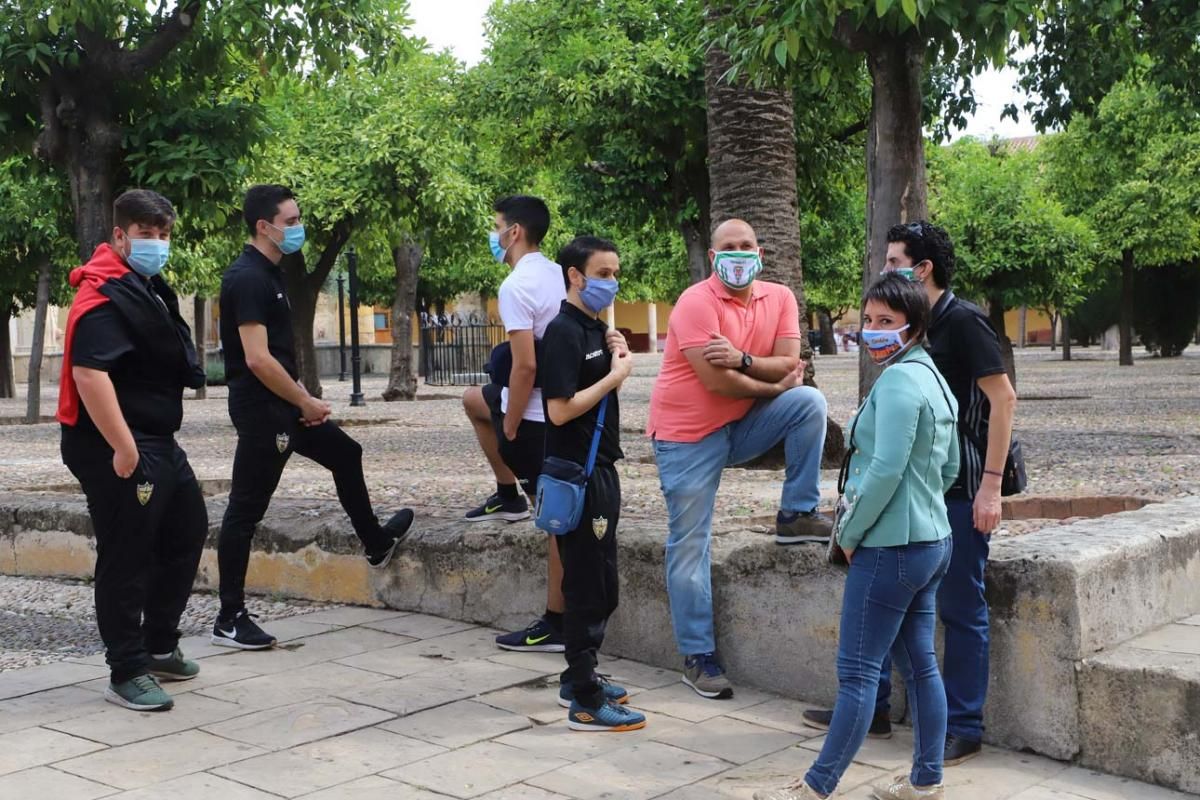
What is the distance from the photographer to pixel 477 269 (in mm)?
42531

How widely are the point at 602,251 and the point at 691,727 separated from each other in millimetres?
1694

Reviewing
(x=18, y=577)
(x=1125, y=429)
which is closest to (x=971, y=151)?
(x=1125, y=429)

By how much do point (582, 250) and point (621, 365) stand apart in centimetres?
43

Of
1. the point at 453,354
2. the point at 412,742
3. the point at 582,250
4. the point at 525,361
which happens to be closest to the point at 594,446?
the point at 582,250

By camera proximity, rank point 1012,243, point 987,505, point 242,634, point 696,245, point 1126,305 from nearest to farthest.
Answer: point 987,505 < point 242,634 < point 696,245 < point 1012,243 < point 1126,305

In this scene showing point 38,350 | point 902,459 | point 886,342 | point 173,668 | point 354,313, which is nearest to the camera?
point 902,459

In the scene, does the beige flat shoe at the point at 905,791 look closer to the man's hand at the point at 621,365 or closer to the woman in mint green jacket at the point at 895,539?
the woman in mint green jacket at the point at 895,539

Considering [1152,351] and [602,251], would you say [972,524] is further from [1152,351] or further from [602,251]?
[1152,351]

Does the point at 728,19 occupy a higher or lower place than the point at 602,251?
higher

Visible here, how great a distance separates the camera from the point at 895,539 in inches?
155

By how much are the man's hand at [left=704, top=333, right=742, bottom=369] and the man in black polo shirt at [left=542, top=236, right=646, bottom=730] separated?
12.5 inches

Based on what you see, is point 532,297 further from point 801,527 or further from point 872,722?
point 872,722

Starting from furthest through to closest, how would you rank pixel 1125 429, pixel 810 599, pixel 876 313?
pixel 1125 429, pixel 810 599, pixel 876 313

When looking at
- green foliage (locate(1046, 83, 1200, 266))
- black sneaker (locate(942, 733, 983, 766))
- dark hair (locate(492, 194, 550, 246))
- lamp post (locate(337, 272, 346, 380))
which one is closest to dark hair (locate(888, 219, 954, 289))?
black sneaker (locate(942, 733, 983, 766))
